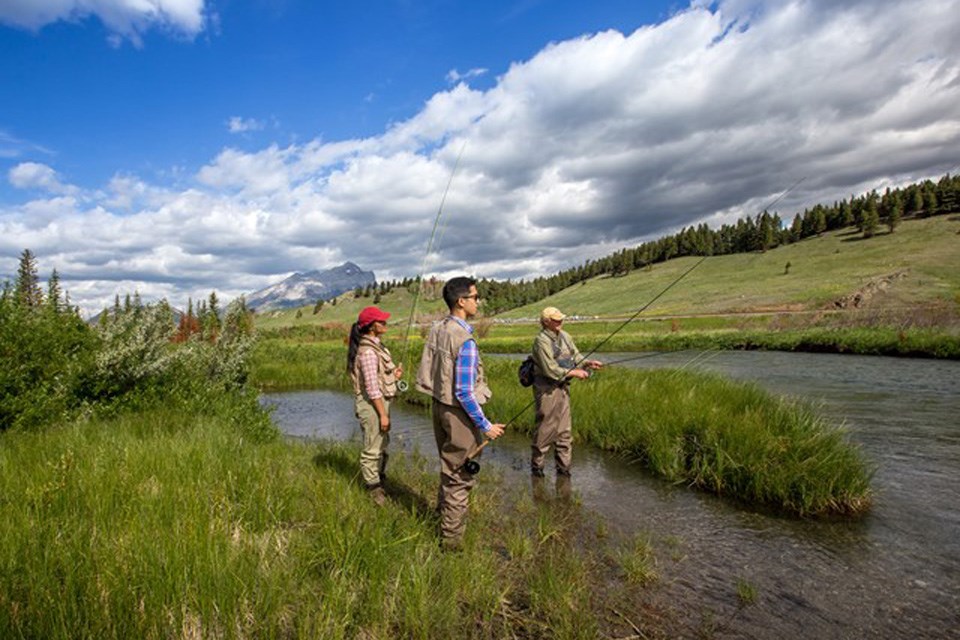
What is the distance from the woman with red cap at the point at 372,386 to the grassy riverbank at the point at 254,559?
407 mm

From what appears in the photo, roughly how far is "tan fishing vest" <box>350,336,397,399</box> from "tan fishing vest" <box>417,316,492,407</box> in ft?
6.15

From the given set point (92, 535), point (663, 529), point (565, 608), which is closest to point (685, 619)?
point (565, 608)

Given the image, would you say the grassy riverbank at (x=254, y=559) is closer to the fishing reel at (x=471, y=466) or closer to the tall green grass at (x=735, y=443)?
the fishing reel at (x=471, y=466)

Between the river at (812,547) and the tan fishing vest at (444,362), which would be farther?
the tan fishing vest at (444,362)

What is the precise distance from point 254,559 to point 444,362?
2.06m

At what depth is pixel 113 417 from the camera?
8.60m

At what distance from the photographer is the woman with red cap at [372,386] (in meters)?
6.22

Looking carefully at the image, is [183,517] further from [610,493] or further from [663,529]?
[610,493]

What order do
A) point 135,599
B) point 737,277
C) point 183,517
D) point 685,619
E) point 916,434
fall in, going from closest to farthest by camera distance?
point 135,599
point 183,517
point 685,619
point 916,434
point 737,277

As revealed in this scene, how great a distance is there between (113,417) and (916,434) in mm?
15770

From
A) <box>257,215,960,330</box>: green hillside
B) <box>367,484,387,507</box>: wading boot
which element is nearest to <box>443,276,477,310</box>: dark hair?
<box>367,484,387,507</box>: wading boot

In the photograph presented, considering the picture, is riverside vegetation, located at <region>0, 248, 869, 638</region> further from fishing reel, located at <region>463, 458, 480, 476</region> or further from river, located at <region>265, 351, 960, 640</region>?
fishing reel, located at <region>463, 458, 480, 476</region>

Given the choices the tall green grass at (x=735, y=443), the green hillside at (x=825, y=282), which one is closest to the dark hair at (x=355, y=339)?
the tall green grass at (x=735, y=443)

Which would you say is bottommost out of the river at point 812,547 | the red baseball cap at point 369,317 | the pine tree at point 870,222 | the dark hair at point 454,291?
the river at point 812,547
